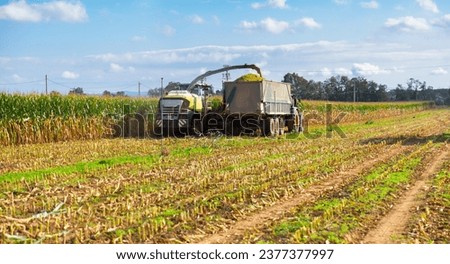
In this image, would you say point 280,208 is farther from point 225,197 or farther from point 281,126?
point 281,126

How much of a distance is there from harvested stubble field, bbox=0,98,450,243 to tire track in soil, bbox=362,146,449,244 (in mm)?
17

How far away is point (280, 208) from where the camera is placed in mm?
9328

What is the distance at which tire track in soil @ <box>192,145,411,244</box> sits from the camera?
7.50m

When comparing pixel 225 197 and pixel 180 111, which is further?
pixel 180 111

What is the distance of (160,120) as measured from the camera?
24859mm

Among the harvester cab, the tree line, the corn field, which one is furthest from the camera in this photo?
the tree line

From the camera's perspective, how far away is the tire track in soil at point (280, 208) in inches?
295


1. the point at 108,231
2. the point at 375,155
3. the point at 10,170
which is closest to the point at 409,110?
the point at 375,155

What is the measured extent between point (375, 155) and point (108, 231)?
1101 centimetres

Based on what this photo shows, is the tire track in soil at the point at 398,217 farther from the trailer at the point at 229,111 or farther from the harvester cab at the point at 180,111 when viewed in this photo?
the harvester cab at the point at 180,111

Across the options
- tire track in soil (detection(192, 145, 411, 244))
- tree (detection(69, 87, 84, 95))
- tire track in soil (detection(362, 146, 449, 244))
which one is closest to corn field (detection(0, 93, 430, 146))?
tree (detection(69, 87, 84, 95))

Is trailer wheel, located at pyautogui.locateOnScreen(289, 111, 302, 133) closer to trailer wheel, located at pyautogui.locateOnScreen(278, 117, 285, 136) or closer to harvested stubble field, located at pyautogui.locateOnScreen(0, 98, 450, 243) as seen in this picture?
trailer wheel, located at pyautogui.locateOnScreen(278, 117, 285, 136)

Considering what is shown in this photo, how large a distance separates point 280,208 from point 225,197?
107cm

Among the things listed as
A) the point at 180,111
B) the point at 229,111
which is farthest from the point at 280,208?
the point at 180,111
